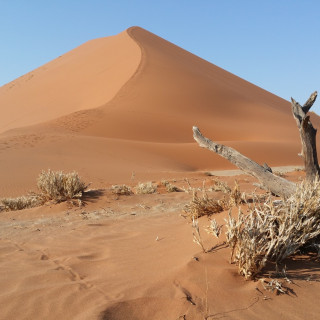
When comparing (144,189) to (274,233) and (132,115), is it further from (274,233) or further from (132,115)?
(132,115)

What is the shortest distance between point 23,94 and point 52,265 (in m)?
48.8

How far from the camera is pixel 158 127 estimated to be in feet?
99.8

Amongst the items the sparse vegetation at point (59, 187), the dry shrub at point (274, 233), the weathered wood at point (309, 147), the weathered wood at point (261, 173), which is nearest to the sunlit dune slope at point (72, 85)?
the sparse vegetation at point (59, 187)

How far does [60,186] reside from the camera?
8742mm

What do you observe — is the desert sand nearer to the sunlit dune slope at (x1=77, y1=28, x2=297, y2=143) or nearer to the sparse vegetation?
the sunlit dune slope at (x1=77, y1=28, x2=297, y2=143)

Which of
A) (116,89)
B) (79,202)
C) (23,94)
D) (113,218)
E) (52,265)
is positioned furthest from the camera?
(23,94)

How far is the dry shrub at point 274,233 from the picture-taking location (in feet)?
10.5

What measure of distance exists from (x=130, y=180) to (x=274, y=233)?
40.8ft

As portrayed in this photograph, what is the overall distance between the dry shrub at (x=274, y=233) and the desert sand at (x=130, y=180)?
155 mm

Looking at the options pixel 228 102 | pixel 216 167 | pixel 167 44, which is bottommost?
pixel 216 167

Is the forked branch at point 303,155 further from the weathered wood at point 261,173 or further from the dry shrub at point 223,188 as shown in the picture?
the dry shrub at point 223,188

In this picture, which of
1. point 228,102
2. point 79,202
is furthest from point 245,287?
point 228,102

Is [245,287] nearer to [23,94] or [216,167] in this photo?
[216,167]

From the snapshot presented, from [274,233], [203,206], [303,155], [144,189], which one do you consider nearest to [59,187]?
[144,189]
